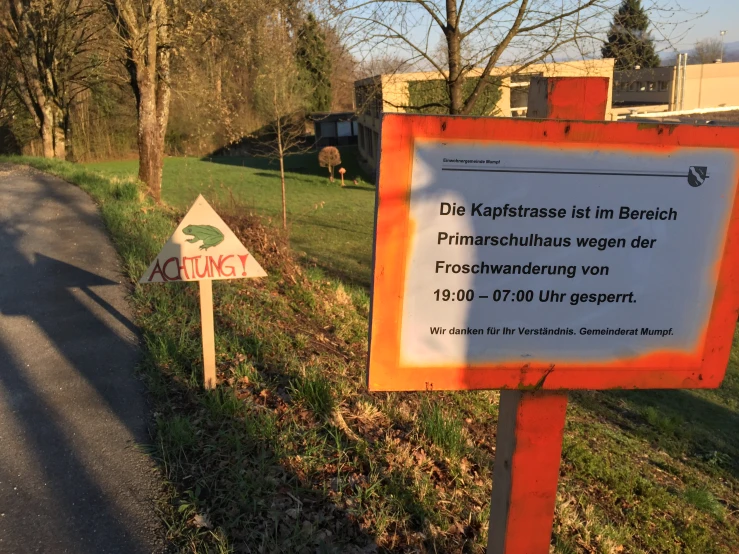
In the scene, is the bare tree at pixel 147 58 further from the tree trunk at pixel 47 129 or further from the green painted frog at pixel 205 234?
the tree trunk at pixel 47 129

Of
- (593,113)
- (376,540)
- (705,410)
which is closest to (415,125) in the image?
(593,113)

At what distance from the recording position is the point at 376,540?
10.2 ft

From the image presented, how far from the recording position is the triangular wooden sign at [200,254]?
417 cm

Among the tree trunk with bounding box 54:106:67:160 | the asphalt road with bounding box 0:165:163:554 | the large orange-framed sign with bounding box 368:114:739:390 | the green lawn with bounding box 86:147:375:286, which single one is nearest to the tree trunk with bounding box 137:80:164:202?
the green lawn with bounding box 86:147:375:286

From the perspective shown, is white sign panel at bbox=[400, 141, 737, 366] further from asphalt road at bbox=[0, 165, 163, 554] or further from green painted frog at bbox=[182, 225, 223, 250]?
green painted frog at bbox=[182, 225, 223, 250]

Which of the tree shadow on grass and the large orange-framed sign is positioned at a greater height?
the large orange-framed sign

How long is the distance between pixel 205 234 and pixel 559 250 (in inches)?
112

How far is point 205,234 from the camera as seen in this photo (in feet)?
14.0

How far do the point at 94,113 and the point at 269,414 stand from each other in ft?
165

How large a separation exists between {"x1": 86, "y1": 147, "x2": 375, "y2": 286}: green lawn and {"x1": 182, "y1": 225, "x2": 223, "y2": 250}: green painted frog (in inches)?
232

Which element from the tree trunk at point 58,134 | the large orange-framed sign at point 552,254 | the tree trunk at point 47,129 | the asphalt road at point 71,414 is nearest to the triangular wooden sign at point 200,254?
the asphalt road at point 71,414

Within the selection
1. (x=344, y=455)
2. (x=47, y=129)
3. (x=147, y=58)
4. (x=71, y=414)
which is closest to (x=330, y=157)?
(x=47, y=129)

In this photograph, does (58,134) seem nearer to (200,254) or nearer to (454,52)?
(454,52)

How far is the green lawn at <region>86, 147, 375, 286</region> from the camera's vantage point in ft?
53.7
